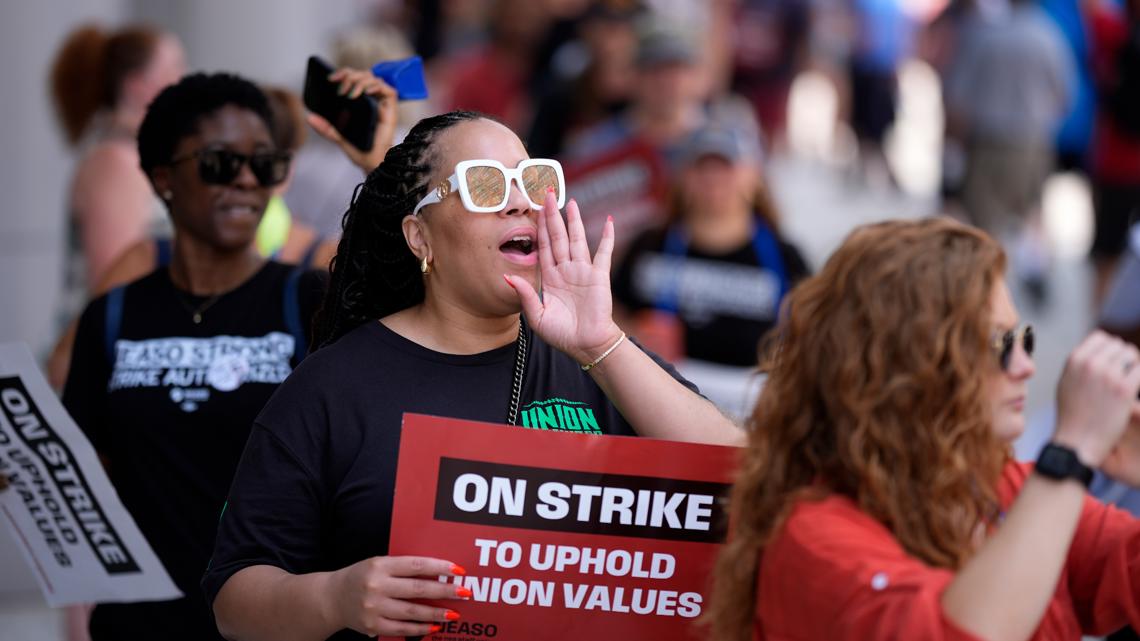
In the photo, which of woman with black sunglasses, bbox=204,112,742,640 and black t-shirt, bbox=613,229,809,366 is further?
black t-shirt, bbox=613,229,809,366

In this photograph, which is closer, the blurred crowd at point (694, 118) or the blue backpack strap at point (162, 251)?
the blue backpack strap at point (162, 251)

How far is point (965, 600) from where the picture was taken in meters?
2.45

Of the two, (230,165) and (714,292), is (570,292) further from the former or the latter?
(714,292)

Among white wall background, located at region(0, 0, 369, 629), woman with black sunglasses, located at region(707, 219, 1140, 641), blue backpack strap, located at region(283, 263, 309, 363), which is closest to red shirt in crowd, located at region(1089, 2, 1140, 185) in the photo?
white wall background, located at region(0, 0, 369, 629)

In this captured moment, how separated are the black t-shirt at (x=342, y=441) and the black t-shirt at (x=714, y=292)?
400 centimetres

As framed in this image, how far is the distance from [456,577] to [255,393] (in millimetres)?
1143

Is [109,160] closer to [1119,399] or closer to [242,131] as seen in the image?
[242,131]

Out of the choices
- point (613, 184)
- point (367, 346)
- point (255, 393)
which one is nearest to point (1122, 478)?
point (367, 346)

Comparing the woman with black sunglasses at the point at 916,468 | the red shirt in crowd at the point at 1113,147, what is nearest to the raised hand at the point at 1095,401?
the woman with black sunglasses at the point at 916,468

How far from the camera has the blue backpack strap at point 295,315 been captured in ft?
13.3

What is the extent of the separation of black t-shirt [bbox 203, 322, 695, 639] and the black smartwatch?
3.40 feet

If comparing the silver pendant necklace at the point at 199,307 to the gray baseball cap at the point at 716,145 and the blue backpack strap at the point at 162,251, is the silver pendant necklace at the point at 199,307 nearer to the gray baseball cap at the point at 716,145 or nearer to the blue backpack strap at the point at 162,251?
the blue backpack strap at the point at 162,251

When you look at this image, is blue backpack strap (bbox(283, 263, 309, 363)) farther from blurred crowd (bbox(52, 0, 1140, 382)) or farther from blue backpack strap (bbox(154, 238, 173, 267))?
blue backpack strap (bbox(154, 238, 173, 267))

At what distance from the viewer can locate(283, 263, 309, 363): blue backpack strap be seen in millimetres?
4043
